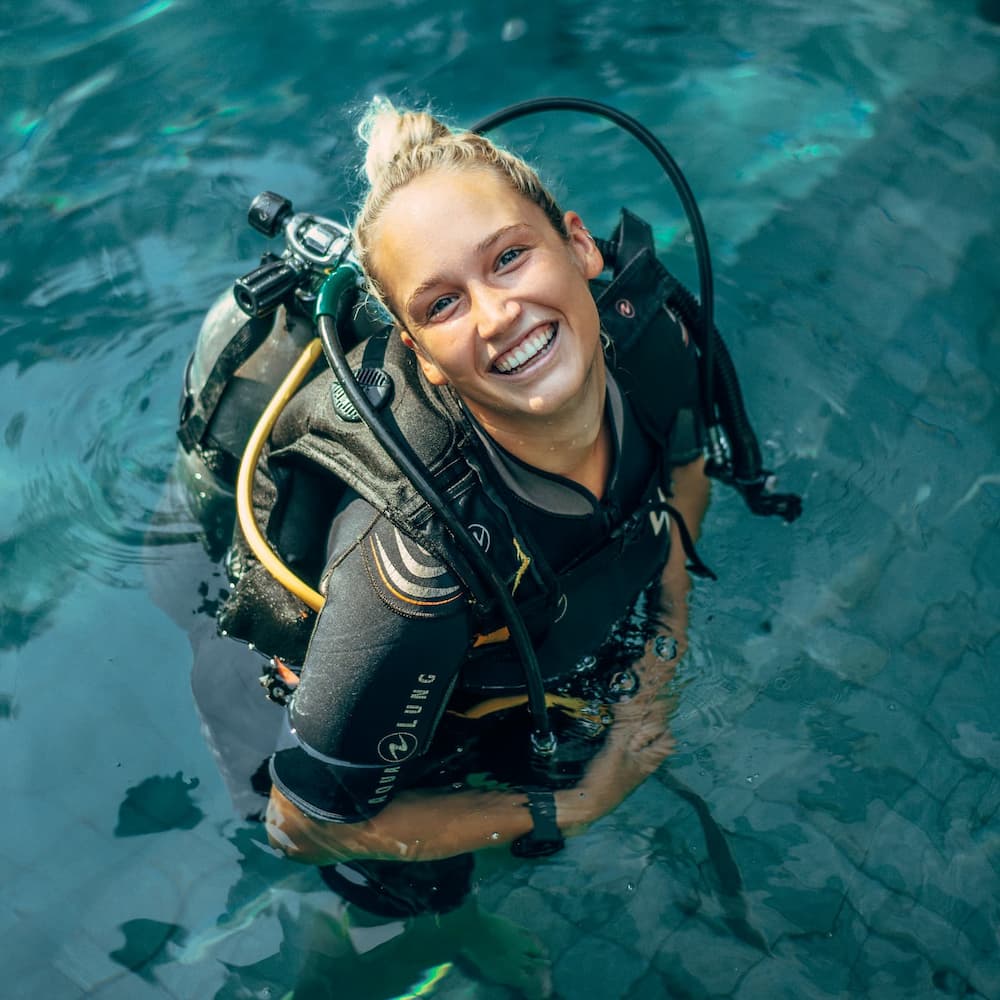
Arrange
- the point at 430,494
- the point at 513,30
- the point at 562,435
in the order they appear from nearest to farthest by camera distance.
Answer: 1. the point at 430,494
2. the point at 562,435
3. the point at 513,30

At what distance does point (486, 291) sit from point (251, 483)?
2.30 ft

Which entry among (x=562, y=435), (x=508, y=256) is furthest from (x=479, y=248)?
(x=562, y=435)

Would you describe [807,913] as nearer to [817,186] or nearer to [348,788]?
[348,788]

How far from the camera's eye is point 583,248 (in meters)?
2.33

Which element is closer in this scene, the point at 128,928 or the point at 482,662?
the point at 482,662

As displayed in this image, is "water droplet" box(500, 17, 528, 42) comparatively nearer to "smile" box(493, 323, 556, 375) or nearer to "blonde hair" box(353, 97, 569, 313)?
"blonde hair" box(353, 97, 569, 313)

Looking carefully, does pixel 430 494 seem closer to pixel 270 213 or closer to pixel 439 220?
pixel 439 220

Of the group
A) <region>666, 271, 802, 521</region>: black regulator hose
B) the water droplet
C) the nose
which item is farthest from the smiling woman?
the water droplet

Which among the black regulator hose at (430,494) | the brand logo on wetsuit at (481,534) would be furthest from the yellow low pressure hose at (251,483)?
the brand logo on wetsuit at (481,534)

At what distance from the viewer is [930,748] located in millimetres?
2854

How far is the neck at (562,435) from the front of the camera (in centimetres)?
222

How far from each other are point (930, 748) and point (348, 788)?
154cm

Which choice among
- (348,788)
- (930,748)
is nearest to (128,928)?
(348,788)

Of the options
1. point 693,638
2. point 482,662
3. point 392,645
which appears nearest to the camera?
point 392,645
